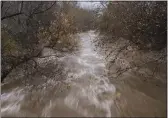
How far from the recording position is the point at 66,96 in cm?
809

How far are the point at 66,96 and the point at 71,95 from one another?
19cm

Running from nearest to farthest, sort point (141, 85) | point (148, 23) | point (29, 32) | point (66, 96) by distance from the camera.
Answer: point (66, 96) < point (148, 23) < point (141, 85) < point (29, 32)

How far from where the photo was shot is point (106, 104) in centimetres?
735

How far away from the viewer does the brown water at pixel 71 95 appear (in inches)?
277

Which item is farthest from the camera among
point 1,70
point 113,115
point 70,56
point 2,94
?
point 70,56

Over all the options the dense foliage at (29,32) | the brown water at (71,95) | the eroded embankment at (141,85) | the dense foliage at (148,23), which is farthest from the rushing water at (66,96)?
the dense foliage at (148,23)

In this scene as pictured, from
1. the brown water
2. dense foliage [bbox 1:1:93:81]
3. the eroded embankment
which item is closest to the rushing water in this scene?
the brown water

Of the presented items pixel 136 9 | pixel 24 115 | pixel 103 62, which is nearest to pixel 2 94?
pixel 24 115

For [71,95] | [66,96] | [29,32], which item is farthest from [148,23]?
[29,32]

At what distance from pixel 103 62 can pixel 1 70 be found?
5298 mm

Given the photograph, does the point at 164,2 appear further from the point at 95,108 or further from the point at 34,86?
the point at 34,86

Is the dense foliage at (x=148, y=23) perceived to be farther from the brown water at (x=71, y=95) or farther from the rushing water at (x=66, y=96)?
the rushing water at (x=66, y=96)

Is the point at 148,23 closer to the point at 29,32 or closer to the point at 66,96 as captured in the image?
the point at 66,96

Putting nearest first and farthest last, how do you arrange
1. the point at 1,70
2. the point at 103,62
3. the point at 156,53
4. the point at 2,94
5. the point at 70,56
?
the point at 2,94, the point at 1,70, the point at 156,53, the point at 103,62, the point at 70,56
